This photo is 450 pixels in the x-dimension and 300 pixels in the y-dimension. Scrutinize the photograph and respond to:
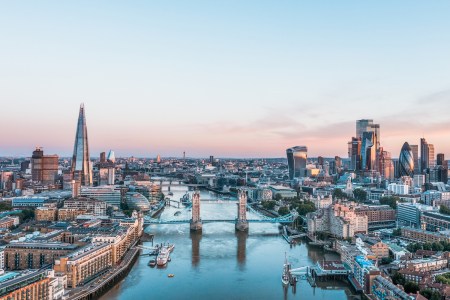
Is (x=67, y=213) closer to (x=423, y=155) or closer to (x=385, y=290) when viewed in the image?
(x=385, y=290)

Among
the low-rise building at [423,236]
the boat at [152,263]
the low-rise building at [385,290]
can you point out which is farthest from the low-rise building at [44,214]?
the low-rise building at [385,290]

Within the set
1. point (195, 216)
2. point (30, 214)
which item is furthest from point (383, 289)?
point (30, 214)

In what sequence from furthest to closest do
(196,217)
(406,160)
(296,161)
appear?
(296,161), (406,160), (196,217)

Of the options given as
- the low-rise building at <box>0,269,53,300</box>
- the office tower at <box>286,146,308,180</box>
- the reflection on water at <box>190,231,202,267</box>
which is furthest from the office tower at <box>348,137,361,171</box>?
the low-rise building at <box>0,269,53,300</box>

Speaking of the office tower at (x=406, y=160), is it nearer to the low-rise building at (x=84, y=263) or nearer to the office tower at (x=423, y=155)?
the office tower at (x=423, y=155)

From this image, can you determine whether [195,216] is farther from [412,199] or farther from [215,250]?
[412,199]

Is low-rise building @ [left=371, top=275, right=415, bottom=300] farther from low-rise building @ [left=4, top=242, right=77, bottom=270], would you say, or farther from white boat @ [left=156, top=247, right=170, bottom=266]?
low-rise building @ [left=4, top=242, right=77, bottom=270]

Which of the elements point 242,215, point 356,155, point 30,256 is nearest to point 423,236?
point 242,215
